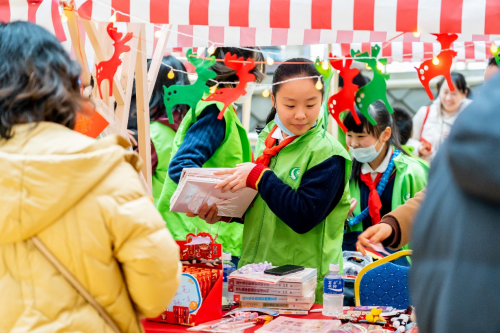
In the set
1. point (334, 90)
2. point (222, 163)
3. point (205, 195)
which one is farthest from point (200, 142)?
point (334, 90)

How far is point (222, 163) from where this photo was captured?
10.2ft

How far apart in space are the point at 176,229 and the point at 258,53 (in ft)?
3.67

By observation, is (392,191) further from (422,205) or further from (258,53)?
(422,205)

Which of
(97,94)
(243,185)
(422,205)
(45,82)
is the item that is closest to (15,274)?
(45,82)

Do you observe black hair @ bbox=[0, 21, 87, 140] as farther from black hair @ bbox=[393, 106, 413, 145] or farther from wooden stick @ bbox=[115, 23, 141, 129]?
black hair @ bbox=[393, 106, 413, 145]

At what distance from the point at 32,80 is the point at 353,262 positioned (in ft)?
7.87

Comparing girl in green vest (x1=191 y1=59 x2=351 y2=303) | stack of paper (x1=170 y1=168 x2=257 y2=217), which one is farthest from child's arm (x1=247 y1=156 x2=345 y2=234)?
stack of paper (x1=170 y1=168 x2=257 y2=217)

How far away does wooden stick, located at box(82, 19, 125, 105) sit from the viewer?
2.79m

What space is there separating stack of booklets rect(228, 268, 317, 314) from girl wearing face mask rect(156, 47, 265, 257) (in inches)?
28.8

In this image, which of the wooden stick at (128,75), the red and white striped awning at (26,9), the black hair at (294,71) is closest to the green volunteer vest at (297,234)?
the black hair at (294,71)

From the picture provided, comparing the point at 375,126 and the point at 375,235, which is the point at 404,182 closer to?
A: the point at 375,126

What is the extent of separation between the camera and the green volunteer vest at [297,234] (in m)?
2.73

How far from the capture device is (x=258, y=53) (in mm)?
3199

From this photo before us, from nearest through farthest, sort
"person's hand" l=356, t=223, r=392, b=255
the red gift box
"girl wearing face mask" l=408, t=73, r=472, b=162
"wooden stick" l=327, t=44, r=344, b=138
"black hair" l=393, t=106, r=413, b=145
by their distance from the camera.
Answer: "person's hand" l=356, t=223, r=392, b=255 < the red gift box < "wooden stick" l=327, t=44, r=344, b=138 < "black hair" l=393, t=106, r=413, b=145 < "girl wearing face mask" l=408, t=73, r=472, b=162
